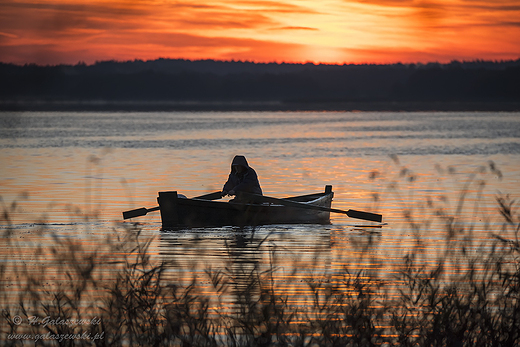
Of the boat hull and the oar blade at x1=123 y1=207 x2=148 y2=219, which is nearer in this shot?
the oar blade at x1=123 y1=207 x2=148 y2=219

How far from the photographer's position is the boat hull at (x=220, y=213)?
14.6 metres

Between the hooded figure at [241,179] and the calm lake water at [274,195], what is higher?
the hooded figure at [241,179]

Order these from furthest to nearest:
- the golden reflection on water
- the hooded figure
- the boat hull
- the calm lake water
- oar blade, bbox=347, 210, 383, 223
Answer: the hooded figure → the boat hull → oar blade, bbox=347, 210, 383, 223 → the calm lake water → the golden reflection on water

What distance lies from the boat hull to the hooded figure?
36 centimetres

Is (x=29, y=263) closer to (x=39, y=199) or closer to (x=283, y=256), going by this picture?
(x=283, y=256)

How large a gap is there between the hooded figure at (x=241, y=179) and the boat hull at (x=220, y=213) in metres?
0.36

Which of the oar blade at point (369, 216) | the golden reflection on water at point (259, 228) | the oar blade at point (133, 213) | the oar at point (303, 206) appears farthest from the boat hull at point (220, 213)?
the oar blade at point (369, 216)

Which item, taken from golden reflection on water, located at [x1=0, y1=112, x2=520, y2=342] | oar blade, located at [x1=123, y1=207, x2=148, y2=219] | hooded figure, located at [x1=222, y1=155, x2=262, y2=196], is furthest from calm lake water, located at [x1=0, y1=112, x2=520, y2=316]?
hooded figure, located at [x1=222, y1=155, x2=262, y2=196]

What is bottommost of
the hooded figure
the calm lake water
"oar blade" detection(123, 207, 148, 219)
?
the calm lake water

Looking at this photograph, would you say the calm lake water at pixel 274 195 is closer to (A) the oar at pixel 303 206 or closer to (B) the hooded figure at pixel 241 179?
(A) the oar at pixel 303 206

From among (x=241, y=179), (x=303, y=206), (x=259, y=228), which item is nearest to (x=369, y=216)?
(x=303, y=206)

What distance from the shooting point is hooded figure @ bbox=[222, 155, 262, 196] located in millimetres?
15539

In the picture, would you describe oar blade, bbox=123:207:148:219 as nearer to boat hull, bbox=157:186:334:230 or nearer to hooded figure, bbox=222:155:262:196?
boat hull, bbox=157:186:334:230

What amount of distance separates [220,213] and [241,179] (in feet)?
3.78
